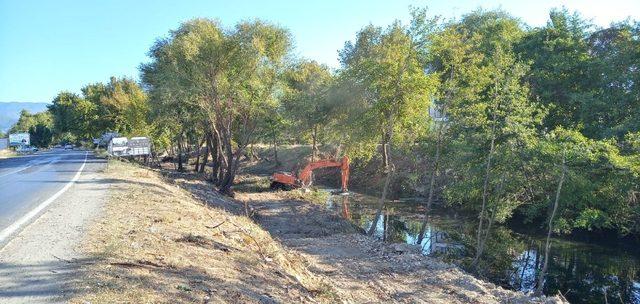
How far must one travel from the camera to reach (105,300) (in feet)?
18.9

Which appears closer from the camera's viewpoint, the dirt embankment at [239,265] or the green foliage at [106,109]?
the dirt embankment at [239,265]

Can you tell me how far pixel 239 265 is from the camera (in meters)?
9.09

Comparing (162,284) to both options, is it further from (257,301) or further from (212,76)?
(212,76)

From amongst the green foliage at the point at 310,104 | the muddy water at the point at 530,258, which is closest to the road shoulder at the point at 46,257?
the muddy water at the point at 530,258

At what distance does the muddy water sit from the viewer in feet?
52.1

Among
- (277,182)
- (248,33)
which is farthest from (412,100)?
(277,182)

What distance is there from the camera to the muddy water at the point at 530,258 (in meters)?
15.9

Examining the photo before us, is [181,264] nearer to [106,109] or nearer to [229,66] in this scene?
[229,66]

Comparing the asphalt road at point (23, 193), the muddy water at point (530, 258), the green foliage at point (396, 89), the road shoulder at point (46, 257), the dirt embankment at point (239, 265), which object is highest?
the green foliage at point (396, 89)

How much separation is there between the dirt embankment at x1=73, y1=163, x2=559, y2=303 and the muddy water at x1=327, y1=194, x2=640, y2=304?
9.44ft

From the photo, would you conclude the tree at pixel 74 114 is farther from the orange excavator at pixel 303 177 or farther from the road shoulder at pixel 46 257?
the road shoulder at pixel 46 257

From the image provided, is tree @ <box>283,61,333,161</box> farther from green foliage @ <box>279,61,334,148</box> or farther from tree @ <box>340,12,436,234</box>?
tree @ <box>340,12,436,234</box>

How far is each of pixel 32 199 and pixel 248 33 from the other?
14.8 meters

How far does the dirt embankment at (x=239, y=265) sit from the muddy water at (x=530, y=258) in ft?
9.44
